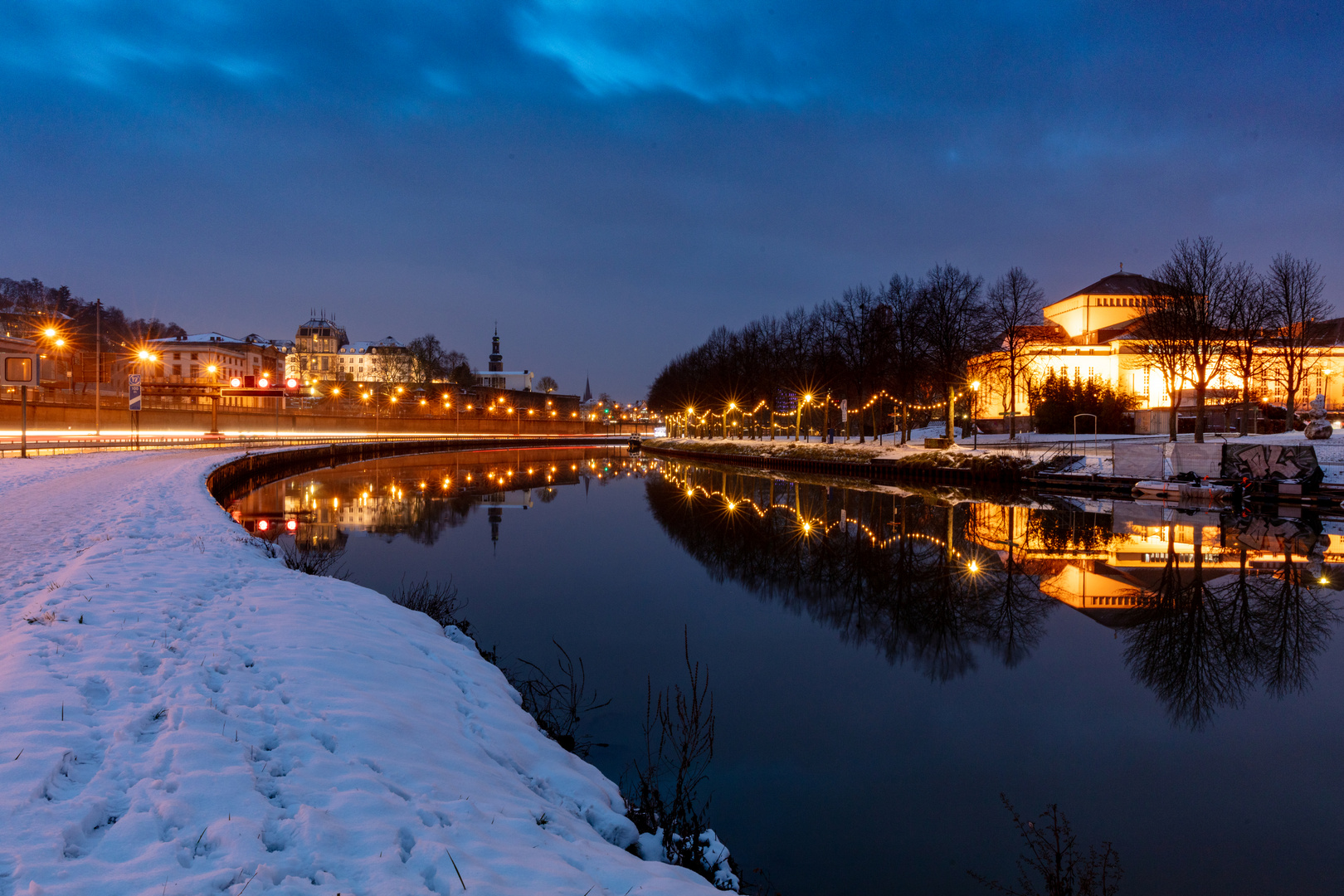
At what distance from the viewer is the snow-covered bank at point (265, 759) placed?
352 centimetres

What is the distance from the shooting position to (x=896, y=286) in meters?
52.9

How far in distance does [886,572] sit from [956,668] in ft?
20.2

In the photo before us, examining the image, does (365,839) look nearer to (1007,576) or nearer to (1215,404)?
(1007,576)

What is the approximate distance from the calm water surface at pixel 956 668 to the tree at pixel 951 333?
2119 cm

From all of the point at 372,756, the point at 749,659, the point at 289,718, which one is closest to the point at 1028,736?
the point at 749,659

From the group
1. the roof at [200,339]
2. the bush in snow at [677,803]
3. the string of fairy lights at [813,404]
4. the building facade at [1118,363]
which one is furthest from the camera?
the roof at [200,339]

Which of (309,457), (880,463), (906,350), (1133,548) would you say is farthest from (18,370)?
(906,350)

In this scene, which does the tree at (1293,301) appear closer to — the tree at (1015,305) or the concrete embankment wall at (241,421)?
the tree at (1015,305)

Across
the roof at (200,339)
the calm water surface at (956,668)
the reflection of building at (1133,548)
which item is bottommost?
the calm water surface at (956,668)

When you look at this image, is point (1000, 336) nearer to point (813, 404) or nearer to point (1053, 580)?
point (813, 404)

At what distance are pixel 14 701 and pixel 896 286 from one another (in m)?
53.8

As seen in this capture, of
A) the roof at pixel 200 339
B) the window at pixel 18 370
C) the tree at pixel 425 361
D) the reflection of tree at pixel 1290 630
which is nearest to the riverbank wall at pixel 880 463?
the reflection of tree at pixel 1290 630

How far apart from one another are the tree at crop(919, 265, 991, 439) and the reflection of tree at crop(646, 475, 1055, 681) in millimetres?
17087

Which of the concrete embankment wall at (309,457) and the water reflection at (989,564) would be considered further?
the concrete embankment wall at (309,457)
